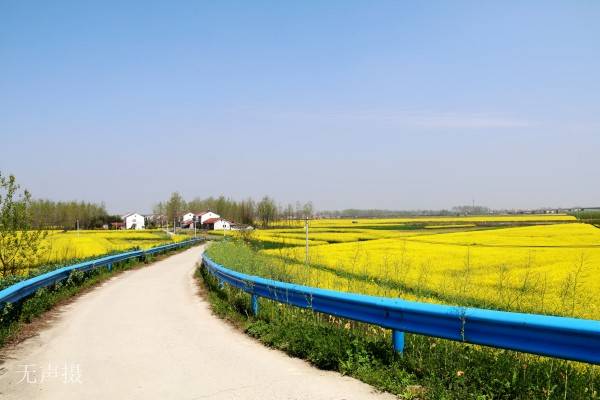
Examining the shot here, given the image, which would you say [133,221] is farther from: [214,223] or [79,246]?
[79,246]

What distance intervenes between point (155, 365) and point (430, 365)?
329cm

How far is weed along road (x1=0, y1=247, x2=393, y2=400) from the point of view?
5.02m

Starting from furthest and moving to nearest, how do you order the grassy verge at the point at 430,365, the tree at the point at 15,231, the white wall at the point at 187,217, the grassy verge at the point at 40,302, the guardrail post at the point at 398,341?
the white wall at the point at 187,217
the tree at the point at 15,231
the grassy verge at the point at 40,302
the guardrail post at the point at 398,341
the grassy verge at the point at 430,365

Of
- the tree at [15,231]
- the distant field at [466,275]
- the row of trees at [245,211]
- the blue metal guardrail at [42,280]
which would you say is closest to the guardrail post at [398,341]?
the distant field at [466,275]

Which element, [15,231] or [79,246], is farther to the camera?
[79,246]

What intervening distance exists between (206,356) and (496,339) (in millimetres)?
3676

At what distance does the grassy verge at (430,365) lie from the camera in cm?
441

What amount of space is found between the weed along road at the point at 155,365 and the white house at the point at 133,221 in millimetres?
166478

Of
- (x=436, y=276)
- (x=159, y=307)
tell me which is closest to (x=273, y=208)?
(x=436, y=276)

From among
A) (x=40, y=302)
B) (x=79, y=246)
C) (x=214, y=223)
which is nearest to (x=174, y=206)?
(x=214, y=223)

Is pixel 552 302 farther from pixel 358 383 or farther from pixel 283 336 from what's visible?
pixel 358 383

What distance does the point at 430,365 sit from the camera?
16.9 feet

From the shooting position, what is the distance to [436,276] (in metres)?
21.5

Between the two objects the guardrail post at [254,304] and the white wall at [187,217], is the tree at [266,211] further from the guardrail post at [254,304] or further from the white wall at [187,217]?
the guardrail post at [254,304]
